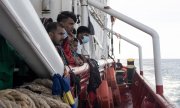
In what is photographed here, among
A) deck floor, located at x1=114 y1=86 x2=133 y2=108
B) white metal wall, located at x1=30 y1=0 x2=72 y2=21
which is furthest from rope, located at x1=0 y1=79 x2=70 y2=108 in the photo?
deck floor, located at x1=114 y1=86 x2=133 y2=108

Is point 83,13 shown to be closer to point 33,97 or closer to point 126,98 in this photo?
point 126,98

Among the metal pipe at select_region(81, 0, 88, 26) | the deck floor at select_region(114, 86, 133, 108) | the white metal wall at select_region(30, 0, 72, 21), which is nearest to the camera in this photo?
the white metal wall at select_region(30, 0, 72, 21)

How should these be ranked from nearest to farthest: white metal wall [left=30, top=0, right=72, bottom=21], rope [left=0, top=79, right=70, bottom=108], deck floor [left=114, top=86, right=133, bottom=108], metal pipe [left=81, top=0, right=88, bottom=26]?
rope [left=0, top=79, right=70, bottom=108] < white metal wall [left=30, top=0, right=72, bottom=21] < metal pipe [left=81, top=0, right=88, bottom=26] < deck floor [left=114, top=86, right=133, bottom=108]

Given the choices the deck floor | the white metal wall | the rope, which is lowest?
the deck floor

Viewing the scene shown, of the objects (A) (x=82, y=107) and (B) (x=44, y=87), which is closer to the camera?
(B) (x=44, y=87)

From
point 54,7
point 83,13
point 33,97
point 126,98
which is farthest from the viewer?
point 126,98

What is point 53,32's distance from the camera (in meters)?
2.86

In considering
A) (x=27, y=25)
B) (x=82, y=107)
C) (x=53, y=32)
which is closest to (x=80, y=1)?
(x=82, y=107)

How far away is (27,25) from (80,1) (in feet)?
15.9

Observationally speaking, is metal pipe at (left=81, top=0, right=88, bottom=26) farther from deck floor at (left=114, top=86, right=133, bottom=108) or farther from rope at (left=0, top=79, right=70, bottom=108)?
rope at (left=0, top=79, right=70, bottom=108)

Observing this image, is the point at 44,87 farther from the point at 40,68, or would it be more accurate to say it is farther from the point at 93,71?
the point at 93,71

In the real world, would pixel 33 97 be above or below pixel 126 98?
above

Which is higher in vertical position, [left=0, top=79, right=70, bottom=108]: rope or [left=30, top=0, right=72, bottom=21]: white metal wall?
[left=30, top=0, right=72, bottom=21]: white metal wall

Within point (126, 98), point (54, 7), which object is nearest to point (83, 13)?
point (54, 7)
